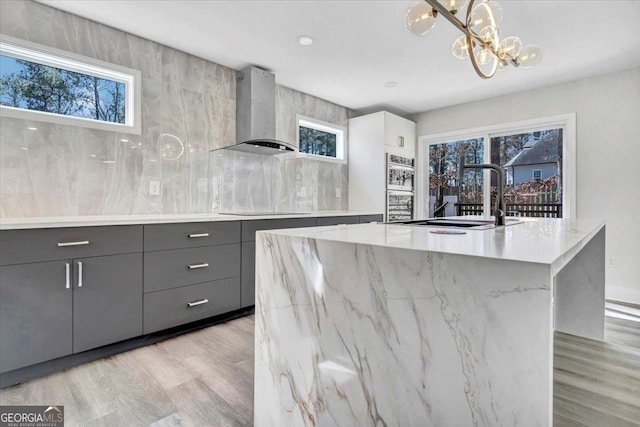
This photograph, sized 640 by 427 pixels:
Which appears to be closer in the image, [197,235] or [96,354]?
[96,354]

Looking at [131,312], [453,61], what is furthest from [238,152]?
[453,61]

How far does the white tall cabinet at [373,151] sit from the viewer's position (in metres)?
4.44

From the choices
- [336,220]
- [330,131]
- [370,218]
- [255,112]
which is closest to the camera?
[255,112]

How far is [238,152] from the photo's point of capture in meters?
3.43

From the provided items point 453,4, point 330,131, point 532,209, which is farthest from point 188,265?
point 532,209

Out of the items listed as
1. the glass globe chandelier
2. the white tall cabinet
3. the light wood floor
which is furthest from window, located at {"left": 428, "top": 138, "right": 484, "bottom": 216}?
the glass globe chandelier

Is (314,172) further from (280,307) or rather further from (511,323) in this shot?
(511,323)

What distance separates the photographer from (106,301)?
2.02m

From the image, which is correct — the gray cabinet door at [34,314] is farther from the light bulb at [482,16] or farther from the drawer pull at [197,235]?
the light bulb at [482,16]

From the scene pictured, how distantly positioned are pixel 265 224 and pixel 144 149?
1.22 m

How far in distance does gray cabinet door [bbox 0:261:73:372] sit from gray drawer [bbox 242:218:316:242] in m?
1.28

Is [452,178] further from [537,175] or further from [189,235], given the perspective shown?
[189,235]

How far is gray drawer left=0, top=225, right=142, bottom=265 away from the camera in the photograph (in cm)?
170

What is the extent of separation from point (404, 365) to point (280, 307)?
0.50m
